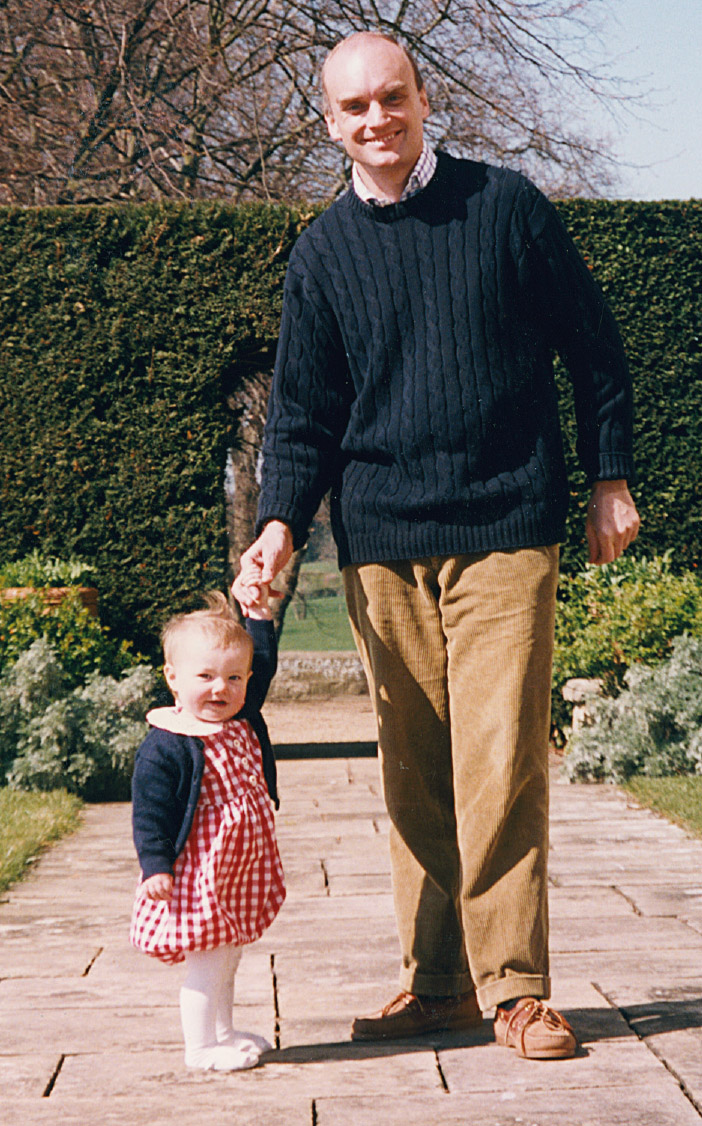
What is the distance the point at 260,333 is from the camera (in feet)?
24.0

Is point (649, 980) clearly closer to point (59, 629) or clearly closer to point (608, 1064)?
point (608, 1064)

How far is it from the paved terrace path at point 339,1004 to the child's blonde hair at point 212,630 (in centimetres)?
84

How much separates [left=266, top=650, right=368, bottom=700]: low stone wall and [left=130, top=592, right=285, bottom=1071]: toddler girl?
32.2 feet

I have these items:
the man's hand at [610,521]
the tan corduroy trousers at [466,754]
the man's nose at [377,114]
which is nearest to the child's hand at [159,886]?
the tan corduroy trousers at [466,754]

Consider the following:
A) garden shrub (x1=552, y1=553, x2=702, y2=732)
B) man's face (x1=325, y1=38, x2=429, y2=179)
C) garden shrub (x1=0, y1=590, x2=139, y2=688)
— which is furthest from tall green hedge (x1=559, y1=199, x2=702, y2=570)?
man's face (x1=325, y1=38, x2=429, y2=179)

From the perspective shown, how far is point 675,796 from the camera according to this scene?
215 inches

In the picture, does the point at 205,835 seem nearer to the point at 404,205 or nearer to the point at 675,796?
the point at 404,205

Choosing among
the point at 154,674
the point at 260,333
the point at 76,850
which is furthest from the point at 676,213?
the point at 76,850

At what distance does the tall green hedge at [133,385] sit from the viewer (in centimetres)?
723

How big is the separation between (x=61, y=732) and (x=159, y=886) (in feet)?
12.5

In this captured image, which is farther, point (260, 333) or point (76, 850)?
point (260, 333)

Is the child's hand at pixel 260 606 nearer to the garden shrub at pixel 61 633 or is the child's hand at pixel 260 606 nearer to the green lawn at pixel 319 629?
the garden shrub at pixel 61 633

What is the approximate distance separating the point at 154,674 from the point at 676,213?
13.7 feet

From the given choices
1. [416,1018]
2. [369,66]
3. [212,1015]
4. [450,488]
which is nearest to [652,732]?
[416,1018]
